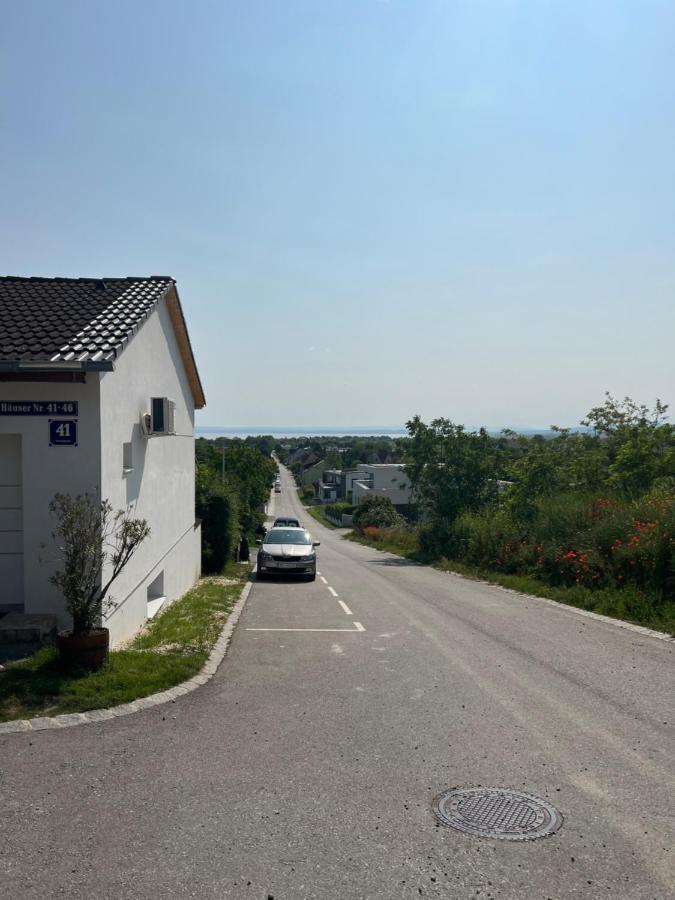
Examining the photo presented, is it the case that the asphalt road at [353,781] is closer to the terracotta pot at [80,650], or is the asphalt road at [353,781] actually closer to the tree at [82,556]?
the terracotta pot at [80,650]

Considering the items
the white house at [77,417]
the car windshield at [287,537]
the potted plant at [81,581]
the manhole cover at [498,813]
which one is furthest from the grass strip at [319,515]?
the manhole cover at [498,813]

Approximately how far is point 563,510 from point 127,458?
37.3 ft

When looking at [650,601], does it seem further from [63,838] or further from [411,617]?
[63,838]

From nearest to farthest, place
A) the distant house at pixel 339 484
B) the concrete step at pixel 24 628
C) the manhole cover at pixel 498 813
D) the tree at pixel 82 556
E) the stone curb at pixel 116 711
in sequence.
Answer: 1. the manhole cover at pixel 498 813
2. the stone curb at pixel 116 711
3. the tree at pixel 82 556
4. the concrete step at pixel 24 628
5. the distant house at pixel 339 484

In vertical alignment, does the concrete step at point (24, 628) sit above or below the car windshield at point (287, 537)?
above

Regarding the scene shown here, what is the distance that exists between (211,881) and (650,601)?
9738 mm

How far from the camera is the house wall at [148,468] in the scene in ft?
28.5

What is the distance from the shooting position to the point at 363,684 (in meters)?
7.52

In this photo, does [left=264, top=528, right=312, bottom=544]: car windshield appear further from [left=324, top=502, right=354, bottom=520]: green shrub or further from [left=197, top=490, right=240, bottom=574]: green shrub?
[left=324, top=502, right=354, bottom=520]: green shrub

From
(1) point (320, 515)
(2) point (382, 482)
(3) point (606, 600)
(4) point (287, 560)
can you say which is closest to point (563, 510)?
(3) point (606, 600)

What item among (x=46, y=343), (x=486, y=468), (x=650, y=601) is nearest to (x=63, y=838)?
(x=46, y=343)

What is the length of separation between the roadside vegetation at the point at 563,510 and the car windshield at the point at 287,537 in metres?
5.20

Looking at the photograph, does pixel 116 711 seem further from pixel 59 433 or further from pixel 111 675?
pixel 59 433

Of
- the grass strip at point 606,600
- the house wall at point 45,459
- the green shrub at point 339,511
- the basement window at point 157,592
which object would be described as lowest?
the green shrub at point 339,511
